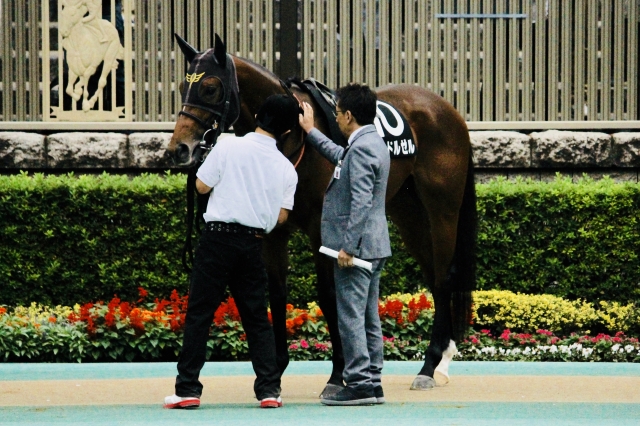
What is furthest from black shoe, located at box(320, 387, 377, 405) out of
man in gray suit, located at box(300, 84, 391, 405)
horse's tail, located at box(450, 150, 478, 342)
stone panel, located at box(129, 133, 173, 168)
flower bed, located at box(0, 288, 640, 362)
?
stone panel, located at box(129, 133, 173, 168)

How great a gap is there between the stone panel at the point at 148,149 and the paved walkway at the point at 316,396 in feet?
12.1

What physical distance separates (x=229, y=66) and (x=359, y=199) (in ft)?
3.75

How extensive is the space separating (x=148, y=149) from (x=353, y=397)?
5853 mm

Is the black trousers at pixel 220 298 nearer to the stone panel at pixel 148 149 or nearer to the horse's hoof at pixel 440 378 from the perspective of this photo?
the horse's hoof at pixel 440 378

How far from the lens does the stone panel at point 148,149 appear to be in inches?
449

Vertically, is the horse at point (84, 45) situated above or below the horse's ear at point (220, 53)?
above

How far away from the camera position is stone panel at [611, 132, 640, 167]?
11.6 meters

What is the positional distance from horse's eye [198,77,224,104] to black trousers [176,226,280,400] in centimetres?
77

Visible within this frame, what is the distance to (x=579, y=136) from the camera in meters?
11.6

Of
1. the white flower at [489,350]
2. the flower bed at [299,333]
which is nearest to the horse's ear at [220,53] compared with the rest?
the flower bed at [299,333]

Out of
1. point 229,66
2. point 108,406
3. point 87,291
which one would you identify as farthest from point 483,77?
point 108,406

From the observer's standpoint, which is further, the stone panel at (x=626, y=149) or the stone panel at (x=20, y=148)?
the stone panel at (x=626, y=149)

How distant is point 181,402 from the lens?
19.9 feet

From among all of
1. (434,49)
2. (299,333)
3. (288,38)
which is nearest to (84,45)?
(288,38)
